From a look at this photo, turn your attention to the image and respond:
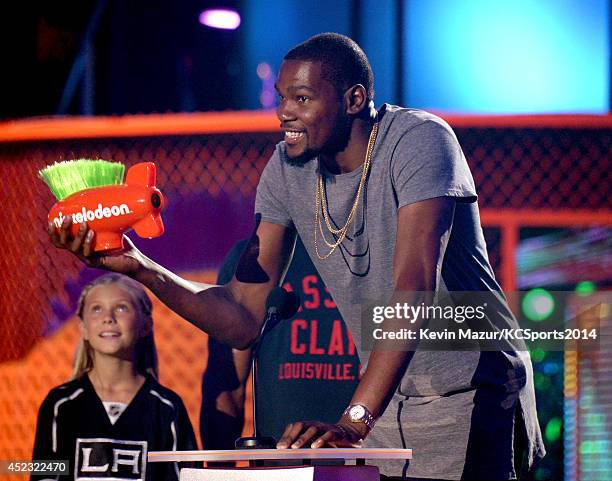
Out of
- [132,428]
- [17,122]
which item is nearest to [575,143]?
[132,428]

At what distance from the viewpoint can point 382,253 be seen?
8.38 feet

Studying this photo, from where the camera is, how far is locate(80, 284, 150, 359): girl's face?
3.04 meters

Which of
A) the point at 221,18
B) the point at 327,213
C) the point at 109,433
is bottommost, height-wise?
the point at 109,433

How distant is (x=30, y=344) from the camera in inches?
123

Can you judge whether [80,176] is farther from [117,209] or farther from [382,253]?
[382,253]

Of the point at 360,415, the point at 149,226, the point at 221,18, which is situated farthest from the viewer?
the point at 221,18

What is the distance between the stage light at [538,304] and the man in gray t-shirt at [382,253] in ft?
0.82

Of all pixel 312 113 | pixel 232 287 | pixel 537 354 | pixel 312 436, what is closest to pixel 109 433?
pixel 232 287

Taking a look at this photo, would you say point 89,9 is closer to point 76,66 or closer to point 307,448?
point 76,66

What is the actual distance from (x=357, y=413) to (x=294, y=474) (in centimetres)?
30

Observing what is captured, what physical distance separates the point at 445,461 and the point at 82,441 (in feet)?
3.79

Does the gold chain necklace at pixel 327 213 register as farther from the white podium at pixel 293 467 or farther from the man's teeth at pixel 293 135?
the white podium at pixel 293 467

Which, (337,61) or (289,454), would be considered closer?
(289,454)

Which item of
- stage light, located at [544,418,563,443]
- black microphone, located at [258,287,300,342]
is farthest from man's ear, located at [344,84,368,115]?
stage light, located at [544,418,563,443]
